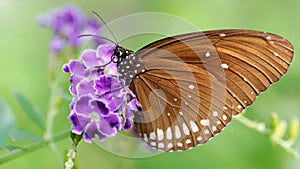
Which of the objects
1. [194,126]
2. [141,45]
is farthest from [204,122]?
[141,45]

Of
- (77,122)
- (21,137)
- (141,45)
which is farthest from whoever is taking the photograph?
(141,45)

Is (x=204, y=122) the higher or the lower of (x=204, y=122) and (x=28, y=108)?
the lower

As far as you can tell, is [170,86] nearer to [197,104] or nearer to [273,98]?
[197,104]

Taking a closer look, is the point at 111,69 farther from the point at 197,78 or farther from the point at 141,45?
the point at 141,45

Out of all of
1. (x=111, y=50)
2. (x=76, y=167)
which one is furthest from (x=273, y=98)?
(x=76, y=167)

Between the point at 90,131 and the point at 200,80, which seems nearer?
the point at 90,131

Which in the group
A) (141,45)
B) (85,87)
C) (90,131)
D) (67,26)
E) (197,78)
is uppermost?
(141,45)
